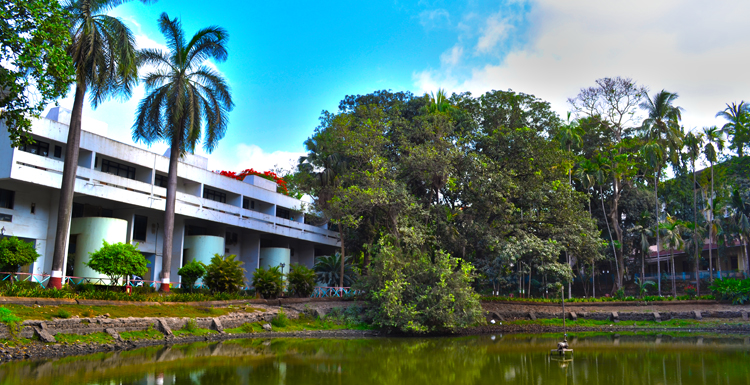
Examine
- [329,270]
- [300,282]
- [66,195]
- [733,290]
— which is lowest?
[300,282]

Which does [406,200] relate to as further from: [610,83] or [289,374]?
[610,83]

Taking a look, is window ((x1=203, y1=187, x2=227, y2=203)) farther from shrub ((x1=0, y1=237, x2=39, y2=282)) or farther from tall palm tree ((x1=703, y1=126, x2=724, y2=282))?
tall palm tree ((x1=703, y1=126, x2=724, y2=282))

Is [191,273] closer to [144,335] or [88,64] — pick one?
[144,335]

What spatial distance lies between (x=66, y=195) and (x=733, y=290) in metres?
42.1

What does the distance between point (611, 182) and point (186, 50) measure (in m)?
38.8

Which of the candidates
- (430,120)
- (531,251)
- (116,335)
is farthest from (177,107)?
(531,251)

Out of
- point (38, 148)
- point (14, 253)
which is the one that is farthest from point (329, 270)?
point (14, 253)

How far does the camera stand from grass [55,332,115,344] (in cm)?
1945

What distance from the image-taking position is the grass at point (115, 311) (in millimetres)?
19969

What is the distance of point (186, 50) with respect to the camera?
30.2 meters

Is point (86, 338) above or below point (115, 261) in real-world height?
below

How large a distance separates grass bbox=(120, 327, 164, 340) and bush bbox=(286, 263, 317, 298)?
1293 cm

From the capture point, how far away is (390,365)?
18.0m

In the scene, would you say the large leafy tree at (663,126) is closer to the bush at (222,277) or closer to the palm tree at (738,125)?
the palm tree at (738,125)
